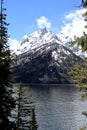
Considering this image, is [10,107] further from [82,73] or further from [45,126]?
[45,126]

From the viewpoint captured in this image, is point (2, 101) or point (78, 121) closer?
point (2, 101)

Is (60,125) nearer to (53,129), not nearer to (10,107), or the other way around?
(53,129)

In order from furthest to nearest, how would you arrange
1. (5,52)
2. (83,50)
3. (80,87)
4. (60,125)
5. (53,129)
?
(60,125)
(53,129)
(5,52)
(80,87)
(83,50)

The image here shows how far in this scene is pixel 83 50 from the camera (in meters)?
13.6

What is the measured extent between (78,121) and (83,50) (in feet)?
465

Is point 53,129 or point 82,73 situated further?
point 53,129

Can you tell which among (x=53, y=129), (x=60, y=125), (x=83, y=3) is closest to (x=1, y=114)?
(x=83, y=3)

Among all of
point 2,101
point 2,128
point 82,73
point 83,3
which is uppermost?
point 83,3

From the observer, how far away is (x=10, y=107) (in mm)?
19703

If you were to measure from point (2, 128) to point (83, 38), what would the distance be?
823cm

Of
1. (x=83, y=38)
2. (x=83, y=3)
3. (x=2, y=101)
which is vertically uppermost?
(x=83, y=3)

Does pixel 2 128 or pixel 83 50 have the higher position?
pixel 83 50

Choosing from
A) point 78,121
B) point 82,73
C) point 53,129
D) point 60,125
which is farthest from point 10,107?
point 78,121

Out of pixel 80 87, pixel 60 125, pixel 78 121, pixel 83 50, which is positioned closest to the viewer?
pixel 83 50
